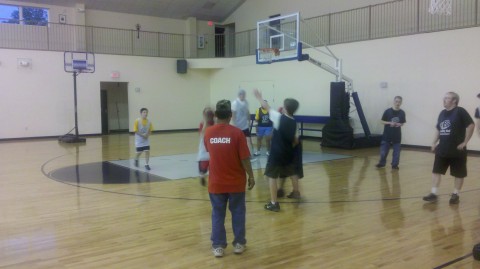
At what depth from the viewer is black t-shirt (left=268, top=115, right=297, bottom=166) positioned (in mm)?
5898

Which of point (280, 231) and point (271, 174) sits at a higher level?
point (271, 174)

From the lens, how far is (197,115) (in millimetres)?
22312

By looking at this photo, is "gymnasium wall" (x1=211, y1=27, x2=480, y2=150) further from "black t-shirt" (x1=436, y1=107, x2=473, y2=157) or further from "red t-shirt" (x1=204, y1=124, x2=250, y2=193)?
"red t-shirt" (x1=204, y1=124, x2=250, y2=193)

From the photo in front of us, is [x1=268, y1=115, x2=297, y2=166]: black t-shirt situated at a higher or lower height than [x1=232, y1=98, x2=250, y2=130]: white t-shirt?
lower

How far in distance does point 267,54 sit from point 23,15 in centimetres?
1119

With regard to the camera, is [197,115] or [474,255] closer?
[474,255]

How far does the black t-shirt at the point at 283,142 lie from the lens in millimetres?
5898

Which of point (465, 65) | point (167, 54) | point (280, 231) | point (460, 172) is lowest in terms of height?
point (280, 231)

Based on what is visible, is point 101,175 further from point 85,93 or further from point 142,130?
point 85,93

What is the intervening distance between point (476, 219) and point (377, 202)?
4.55ft

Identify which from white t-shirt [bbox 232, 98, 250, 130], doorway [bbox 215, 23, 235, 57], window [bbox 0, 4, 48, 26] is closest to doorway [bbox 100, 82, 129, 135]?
window [bbox 0, 4, 48, 26]

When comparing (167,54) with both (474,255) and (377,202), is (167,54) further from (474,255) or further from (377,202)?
(474,255)

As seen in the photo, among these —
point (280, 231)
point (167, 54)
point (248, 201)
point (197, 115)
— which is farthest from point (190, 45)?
point (280, 231)

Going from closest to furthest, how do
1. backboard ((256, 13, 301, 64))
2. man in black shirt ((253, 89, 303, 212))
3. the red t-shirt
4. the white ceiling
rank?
the red t-shirt < man in black shirt ((253, 89, 303, 212)) < backboard ((256, 13, 301, 64)) < the white ceiling
